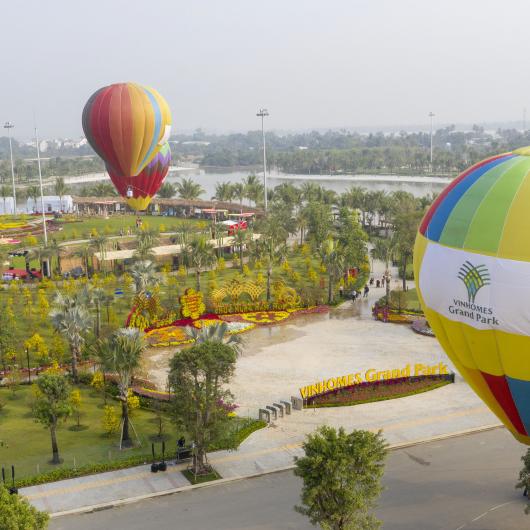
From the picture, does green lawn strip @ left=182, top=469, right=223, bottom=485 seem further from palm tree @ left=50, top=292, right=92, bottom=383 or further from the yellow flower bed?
the yellow flower bed

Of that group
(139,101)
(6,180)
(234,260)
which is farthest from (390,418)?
(6,180)

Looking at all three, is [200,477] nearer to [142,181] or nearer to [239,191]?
[142,181]

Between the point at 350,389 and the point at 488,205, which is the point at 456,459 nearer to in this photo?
the point at 350,389

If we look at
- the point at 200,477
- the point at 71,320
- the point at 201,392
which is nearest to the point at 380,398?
the point at 200,477

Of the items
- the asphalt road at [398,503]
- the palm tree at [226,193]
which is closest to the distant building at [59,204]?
the palm tree at [226,193]

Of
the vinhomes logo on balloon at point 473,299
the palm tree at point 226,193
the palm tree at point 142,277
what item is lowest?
the palm tree at point 142,277

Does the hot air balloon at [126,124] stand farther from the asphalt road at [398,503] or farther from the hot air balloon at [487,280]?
the hot air balloon at [487,280]

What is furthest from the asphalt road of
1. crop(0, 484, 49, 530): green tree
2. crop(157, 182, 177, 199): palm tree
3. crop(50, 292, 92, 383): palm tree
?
crop(157, 182, 177, 199): palm tree
